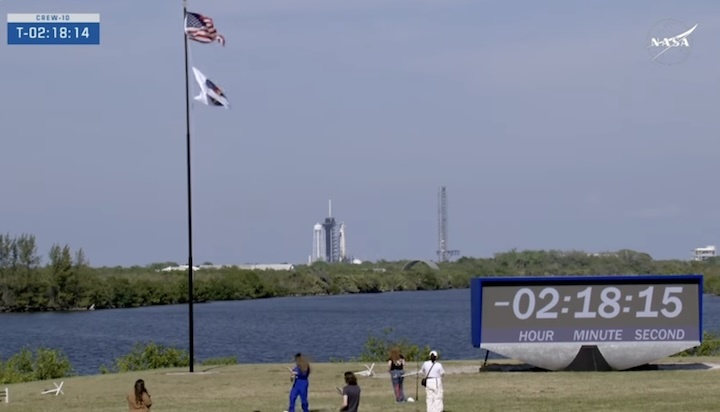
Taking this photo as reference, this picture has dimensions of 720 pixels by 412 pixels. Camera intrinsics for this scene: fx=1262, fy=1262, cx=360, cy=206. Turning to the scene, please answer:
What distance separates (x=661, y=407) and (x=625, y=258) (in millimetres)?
172531

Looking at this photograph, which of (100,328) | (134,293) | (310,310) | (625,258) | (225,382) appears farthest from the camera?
(625,258)

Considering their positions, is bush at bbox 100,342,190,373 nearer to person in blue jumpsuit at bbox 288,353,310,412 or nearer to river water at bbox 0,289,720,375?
river water at bbox 0,289,720,375

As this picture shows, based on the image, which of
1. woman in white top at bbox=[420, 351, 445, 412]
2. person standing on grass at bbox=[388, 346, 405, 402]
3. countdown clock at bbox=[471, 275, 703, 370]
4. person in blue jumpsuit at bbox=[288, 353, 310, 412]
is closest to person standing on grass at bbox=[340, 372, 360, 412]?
woman in white top at bbox=[420, 351, 445, 412]

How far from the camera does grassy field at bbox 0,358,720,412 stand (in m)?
27.4

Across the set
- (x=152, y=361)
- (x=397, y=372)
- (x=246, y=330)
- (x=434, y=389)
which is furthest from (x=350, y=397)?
(x=246, y=330)

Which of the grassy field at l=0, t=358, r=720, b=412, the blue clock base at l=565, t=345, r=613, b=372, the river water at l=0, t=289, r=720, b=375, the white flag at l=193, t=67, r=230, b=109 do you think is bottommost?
the river water at l=0, t=289, r=720, b=375

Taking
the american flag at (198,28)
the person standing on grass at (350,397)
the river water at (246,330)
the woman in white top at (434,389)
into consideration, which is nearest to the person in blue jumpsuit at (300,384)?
the person standing on grass at (350,397)

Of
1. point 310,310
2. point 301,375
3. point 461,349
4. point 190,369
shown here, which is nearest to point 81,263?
point 310,310

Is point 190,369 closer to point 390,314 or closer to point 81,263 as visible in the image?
point 390,314

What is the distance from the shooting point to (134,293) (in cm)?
14900

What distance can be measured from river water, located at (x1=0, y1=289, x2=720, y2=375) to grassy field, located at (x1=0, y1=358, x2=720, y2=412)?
20.4 m

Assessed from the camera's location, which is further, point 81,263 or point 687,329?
point 81,263

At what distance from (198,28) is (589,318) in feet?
46.5

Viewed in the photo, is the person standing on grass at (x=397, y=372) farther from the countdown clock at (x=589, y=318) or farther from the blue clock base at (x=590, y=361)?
the blue clock base at (x=590, y=361)
